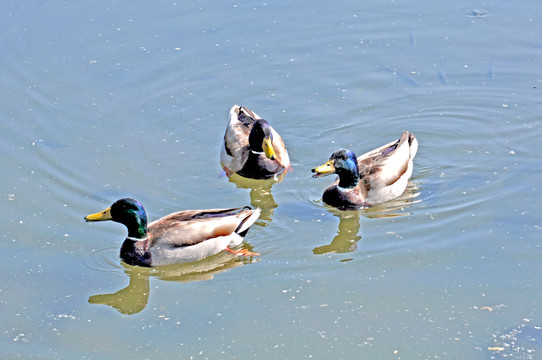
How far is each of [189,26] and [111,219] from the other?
5.65m

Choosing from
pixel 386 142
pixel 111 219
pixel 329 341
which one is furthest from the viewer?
pixel 386 142

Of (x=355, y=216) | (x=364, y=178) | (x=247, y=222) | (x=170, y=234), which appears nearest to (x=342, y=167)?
(x=364, y=178)

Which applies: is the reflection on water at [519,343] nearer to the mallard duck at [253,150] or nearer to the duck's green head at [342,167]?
the duck's green head at [342,167]

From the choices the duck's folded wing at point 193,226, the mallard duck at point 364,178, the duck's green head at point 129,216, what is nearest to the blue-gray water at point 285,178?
the mallard duck at point 364,178

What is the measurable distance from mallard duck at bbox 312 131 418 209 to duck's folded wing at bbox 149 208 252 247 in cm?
133

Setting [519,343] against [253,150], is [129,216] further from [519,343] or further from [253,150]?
[519,343]

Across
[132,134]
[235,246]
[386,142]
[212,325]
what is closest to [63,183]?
[132,134]

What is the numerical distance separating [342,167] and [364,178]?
1.53 ft

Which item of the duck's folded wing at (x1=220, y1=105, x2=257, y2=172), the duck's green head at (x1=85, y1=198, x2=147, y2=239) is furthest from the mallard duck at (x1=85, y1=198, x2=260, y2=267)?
the duck's folded wing at (x1=220, y1=105, x2=257, y2=172)

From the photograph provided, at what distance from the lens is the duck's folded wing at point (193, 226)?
32.8 feet

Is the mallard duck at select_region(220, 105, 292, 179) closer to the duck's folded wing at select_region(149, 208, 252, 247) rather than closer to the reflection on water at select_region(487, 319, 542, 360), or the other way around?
the duck's folded wing at select_region(149, 208, 252, 247)

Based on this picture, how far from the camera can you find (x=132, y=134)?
41.1ft

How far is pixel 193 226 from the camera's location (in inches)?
396

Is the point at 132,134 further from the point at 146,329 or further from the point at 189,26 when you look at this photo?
the point at 146,329
